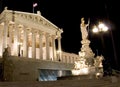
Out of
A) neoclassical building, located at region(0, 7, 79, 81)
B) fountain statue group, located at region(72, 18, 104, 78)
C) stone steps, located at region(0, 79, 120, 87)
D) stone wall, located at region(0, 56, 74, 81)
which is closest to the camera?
stone steps, located at region(0, 79, 120, 87)

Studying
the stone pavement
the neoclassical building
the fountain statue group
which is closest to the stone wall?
the neoclassical building

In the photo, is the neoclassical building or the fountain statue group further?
the neoclassical building

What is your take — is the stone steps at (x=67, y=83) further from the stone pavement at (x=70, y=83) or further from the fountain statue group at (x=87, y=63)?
the fountain statue group at (x=87, y=63)

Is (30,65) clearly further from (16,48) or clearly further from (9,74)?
(9,74)

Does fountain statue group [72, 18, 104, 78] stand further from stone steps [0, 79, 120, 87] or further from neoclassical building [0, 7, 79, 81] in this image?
neoclassical building [0, 7, 79, 81]

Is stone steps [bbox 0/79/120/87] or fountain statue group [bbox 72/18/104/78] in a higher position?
fountain statue group [bbox 72/18/104/78]

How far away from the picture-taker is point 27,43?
124 feet

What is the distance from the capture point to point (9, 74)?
55.4 feet

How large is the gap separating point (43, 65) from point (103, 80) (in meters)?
21.9

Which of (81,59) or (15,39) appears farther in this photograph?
(15,39)

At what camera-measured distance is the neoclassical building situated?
31219mm

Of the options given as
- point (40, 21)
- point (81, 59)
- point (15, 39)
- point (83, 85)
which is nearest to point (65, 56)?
point (40, 21)

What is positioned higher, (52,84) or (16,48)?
(16,48)

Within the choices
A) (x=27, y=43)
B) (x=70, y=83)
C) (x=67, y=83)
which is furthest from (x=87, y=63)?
(x=27, y=43)
